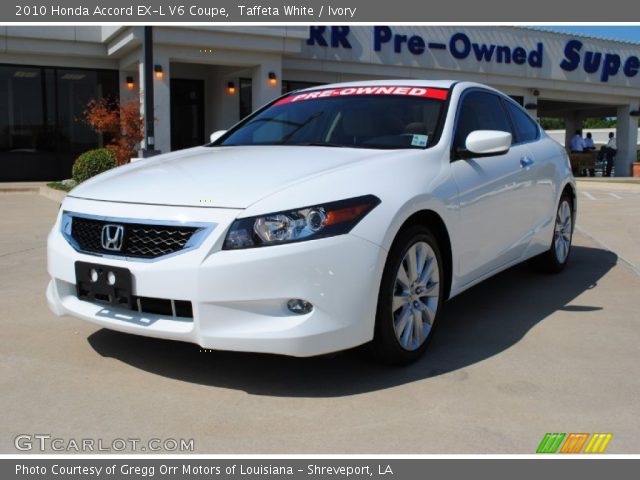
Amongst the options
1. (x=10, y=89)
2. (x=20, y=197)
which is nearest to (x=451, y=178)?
(x=20, y=197)

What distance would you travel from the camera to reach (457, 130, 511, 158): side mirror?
13.5 feet

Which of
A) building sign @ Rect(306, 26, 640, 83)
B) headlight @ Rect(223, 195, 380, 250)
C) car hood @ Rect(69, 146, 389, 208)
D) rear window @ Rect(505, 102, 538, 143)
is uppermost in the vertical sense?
building sign @ Rect(306, 26, 640, 83)

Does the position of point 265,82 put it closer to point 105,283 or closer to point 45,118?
point 45,118

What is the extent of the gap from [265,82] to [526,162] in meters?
11.9

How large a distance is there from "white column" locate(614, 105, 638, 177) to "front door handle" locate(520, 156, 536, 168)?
23922 millimetres

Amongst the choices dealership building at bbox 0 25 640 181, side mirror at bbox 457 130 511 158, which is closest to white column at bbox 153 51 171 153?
dealership building at bbox 0 25 640 181

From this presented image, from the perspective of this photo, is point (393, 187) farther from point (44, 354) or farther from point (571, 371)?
point (44, 354)

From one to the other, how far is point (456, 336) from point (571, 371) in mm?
782

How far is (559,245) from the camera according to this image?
6082 mm

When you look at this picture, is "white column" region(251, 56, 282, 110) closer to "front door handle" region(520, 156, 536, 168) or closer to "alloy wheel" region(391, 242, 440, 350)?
"front door handle" region(520, 156, 536, 168)

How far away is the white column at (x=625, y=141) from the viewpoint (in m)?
26.6

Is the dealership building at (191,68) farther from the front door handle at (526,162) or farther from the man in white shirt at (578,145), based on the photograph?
the front door handle at (526,162)

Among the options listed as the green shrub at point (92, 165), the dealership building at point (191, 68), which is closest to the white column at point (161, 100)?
the dealership building at point (191, 68)
